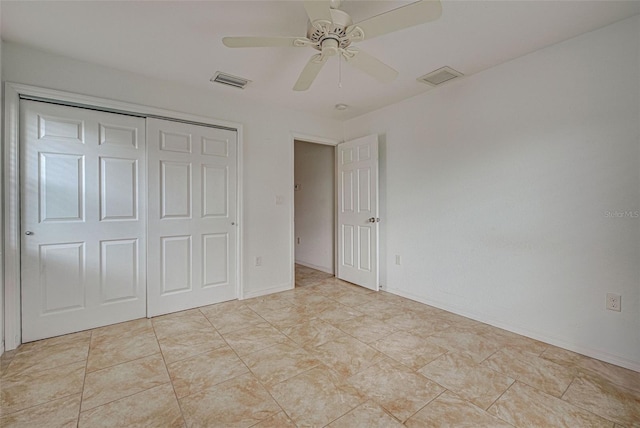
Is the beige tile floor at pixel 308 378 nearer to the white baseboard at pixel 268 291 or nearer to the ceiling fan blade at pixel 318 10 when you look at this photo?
the white baseboard at pixel 268 291

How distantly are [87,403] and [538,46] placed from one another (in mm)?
3911

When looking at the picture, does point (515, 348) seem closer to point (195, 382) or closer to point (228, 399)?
point (228, 399)

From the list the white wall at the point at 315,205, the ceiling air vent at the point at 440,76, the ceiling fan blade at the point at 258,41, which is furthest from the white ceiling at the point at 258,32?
the white wall at the point at 315,205

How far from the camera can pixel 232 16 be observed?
1.91 metres

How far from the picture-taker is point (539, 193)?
236 centimetres

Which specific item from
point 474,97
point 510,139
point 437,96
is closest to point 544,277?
point 510,139

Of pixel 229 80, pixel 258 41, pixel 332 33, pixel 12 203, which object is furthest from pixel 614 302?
pixel 12 203

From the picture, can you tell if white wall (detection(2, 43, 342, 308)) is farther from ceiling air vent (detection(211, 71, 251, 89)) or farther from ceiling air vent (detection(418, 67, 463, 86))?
ceiling air vent (detection(418, 67, 463, 86))

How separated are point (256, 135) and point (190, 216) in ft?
3.98

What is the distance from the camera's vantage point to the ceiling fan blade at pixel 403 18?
1376mm

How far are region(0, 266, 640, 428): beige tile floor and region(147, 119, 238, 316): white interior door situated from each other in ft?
1.32

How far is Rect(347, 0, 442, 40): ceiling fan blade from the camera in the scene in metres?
1.38

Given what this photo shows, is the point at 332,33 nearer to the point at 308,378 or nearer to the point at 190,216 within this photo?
the point at 308,378

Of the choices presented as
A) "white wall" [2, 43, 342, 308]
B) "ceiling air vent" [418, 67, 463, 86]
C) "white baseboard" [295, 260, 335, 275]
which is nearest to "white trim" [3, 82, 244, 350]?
"white wall" [2, 43, 342, 308]
